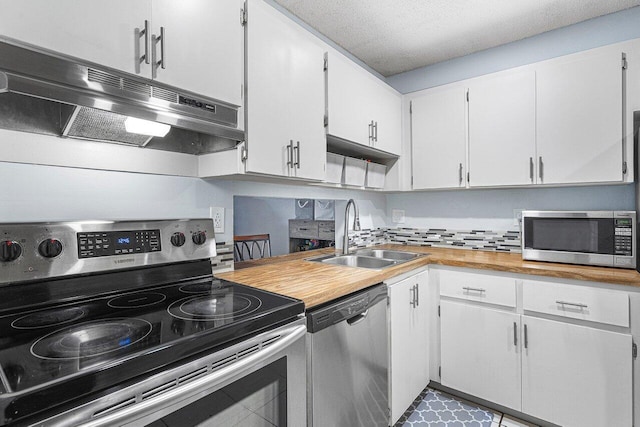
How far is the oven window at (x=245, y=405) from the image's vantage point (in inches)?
33.0

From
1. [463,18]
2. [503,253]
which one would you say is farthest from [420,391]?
[463,18]

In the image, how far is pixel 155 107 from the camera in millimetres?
1088

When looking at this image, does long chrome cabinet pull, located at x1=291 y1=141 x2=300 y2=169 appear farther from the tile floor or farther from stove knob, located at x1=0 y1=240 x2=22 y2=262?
the tile floor

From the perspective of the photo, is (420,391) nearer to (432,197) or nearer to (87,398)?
(432,197)

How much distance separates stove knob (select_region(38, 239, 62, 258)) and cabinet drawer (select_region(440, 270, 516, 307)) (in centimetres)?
200

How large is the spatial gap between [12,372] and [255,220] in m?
1.88

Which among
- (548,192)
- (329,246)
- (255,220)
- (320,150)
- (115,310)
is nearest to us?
(115,310)

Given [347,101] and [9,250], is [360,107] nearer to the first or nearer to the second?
[347,101]

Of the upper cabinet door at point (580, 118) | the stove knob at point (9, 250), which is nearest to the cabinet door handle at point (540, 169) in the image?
the upper cabinet door at point (580, 118)

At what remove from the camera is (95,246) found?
3.95 ft

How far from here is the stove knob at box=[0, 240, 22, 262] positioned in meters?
1.00

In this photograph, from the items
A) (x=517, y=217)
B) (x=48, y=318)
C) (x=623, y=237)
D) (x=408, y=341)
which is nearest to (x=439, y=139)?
(x=517, y=217)

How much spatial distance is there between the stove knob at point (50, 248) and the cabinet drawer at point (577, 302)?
2.20 meters

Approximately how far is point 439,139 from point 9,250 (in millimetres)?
2521
